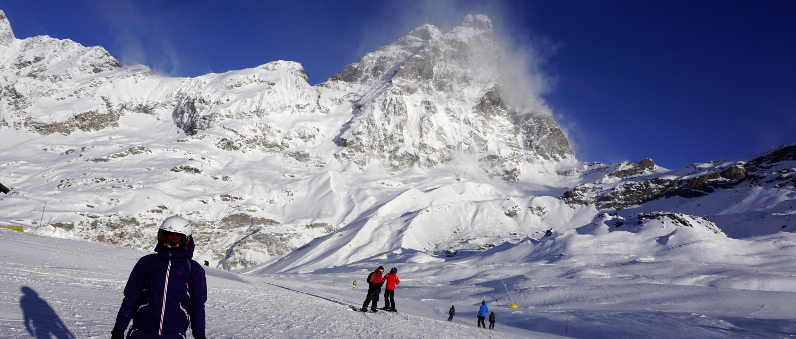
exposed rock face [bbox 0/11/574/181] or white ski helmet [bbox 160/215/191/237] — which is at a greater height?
exposed rock face [bbox 0/11/574/181]

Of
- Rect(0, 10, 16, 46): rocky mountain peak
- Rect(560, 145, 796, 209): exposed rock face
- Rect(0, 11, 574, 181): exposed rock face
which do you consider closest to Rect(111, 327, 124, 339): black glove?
Rect(560, 145, 796, 209): exposed rock face

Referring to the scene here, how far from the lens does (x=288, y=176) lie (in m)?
133

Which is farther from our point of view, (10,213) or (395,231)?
(395,231)

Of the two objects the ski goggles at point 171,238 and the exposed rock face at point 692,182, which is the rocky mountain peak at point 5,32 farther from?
the ski goggles at point 171,238

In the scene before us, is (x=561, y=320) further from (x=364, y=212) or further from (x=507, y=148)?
(x=507, y=148)

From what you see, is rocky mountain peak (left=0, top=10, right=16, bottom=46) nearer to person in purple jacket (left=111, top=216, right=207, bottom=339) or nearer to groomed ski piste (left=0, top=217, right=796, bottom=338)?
groomed ski piste (left=0, top=217, right=796, bottom=338)

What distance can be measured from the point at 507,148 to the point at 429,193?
85.2 meters

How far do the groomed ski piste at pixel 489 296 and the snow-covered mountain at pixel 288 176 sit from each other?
11496 millimetres

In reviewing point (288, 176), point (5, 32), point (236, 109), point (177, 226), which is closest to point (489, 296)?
point (177, 226)

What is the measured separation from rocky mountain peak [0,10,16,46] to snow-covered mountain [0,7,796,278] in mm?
1571

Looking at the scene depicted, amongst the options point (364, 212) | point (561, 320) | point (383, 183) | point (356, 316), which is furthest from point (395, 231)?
point (356, 316)

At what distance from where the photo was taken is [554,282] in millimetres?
36250

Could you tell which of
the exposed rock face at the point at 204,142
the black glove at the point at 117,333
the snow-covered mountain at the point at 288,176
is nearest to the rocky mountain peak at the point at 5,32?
the exposed rock face at the point at 204,142

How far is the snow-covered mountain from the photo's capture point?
283 feet
